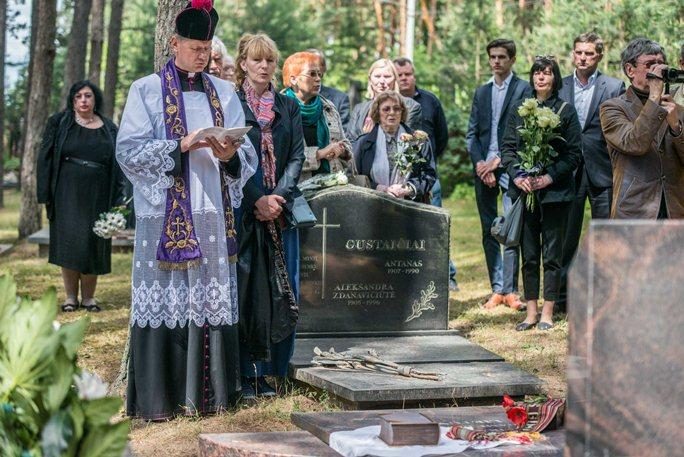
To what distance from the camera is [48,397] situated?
3695 mm

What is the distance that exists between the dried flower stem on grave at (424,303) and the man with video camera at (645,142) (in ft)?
5.54

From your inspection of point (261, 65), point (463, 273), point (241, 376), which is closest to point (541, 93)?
point (261, 65)

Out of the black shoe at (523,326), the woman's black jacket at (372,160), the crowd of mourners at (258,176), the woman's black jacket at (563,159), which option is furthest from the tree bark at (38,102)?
the woman's black jacket at (563,159)

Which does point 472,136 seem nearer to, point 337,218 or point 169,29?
point 337,218

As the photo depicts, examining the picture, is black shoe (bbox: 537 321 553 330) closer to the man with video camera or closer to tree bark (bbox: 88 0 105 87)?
the man with video camera

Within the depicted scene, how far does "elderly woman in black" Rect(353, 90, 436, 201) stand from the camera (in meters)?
10.2

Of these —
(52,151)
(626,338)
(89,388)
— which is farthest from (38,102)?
(626,338)

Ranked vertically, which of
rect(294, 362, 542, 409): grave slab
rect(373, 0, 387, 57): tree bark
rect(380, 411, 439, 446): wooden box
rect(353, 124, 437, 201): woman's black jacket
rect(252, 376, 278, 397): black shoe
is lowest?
rect(252, 376, 278, 397): black shoe

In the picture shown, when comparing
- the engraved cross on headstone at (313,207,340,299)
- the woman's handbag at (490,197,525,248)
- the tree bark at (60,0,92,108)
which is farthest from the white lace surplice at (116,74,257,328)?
the tree bark at (60,0,92,108)

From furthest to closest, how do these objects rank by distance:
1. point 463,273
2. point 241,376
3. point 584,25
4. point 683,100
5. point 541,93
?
point 584,25, point 463,273, point 541,93, point 683,100, point 241,376

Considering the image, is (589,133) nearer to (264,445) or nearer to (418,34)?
(264,445)

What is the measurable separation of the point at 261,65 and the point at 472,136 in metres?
4.38

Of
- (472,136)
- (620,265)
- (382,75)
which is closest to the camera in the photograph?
(620,265)

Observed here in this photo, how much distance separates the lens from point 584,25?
23297 mm
